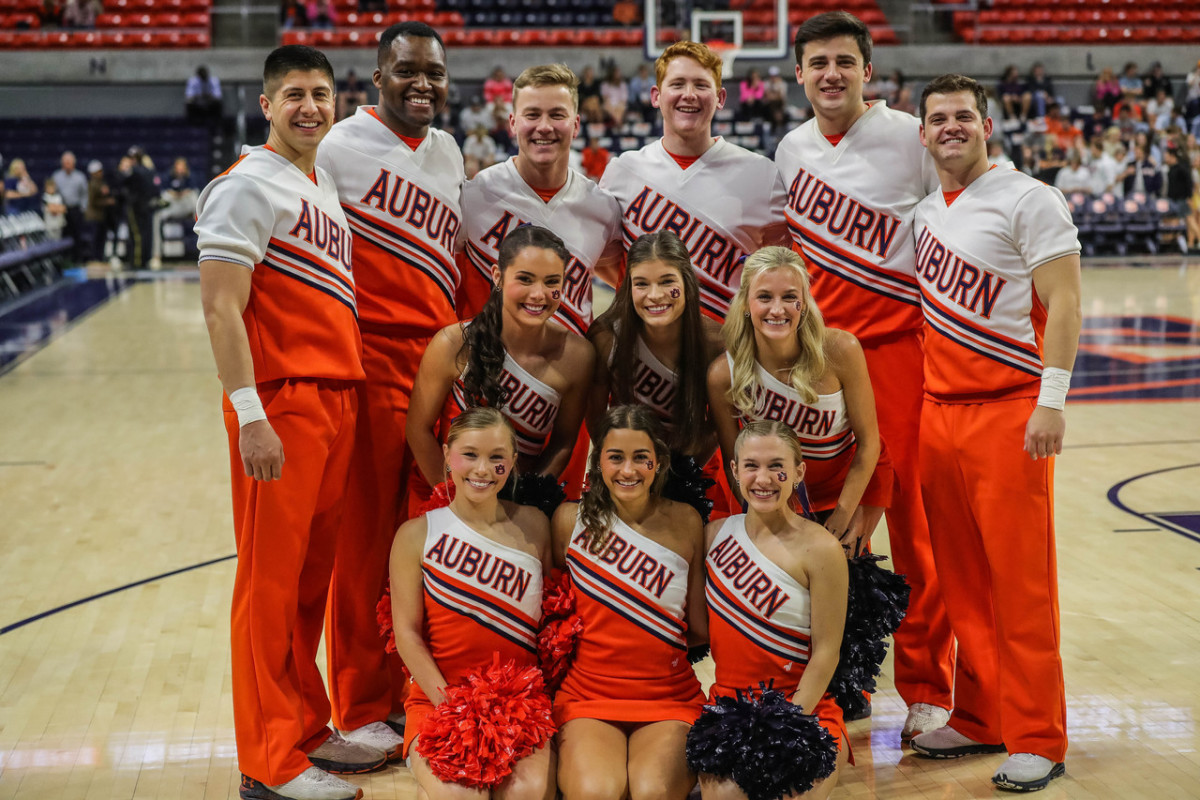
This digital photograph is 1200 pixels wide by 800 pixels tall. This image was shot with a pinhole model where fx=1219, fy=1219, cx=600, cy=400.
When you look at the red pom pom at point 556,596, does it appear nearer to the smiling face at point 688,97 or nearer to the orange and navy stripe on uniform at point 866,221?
the orange and navy stripe on uniform at point 866,221

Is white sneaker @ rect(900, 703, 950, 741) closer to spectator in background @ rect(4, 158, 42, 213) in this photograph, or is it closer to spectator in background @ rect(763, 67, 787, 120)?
spectator in background @ rect(4, 158, 42, 213)

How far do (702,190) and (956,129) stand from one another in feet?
2.44

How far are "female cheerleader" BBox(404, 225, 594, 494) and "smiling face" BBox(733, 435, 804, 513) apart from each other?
1.72 feet

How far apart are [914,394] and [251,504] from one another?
1.74 meters

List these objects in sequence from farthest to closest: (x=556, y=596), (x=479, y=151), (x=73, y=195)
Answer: (x=73, y=195), (x=479, y=151), (x=556, y=596)

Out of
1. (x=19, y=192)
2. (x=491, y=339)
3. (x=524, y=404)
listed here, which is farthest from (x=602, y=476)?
(x=19, y=192)

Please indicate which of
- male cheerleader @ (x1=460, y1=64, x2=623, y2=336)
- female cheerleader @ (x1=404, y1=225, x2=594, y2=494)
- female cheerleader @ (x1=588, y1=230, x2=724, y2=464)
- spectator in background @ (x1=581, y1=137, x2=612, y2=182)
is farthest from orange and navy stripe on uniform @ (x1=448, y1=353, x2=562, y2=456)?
spectator in background @ (x1=581, y1=137, x2=612, y2=182)

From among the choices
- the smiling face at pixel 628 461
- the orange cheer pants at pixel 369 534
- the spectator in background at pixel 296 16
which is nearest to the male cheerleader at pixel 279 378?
the orange cheer pants at pixel 369 534

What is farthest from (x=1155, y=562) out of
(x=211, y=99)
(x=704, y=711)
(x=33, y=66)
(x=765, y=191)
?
(x=33, y=66)

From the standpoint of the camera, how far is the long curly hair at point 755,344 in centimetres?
289

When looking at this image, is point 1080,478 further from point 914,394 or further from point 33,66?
point 33,66

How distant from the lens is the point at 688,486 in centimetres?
290

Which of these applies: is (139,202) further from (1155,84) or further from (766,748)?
(766,748)

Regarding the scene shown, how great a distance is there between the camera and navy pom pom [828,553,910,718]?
274 centimetres
